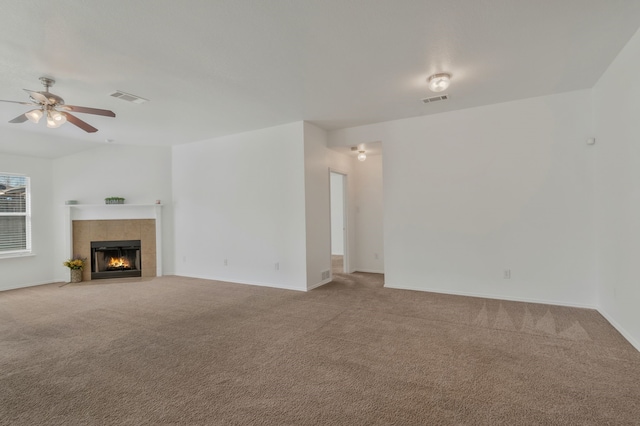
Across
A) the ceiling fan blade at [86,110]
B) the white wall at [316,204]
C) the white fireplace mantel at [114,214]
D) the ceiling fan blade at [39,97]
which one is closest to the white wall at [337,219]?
the white wall at [316,204]

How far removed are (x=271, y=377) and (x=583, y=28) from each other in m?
3.81

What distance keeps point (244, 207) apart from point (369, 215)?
8.60ft

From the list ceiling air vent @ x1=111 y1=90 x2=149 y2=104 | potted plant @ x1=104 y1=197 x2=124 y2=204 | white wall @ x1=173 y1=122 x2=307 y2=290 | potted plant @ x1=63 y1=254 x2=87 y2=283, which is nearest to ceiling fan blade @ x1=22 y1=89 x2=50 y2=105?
ceiling air vent @ x1=111 y1=90 x2=149 y2=104

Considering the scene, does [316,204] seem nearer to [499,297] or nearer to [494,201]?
[494,201]

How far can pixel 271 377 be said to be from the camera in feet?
8.07

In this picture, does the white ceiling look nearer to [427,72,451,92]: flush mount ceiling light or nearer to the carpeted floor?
[427,72,451,92]: flush mount ceiling light

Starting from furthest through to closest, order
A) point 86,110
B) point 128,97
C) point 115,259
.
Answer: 1. point 115,259
2. point 128,97
3. point 86,110

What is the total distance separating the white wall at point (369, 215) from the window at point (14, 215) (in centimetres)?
651

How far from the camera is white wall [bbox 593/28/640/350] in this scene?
2846 mm

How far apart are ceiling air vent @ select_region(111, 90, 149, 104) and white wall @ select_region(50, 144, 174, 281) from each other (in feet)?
9.69

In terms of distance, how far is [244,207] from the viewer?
231 inches

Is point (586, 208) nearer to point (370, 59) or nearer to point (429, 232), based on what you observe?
point (429, 232)

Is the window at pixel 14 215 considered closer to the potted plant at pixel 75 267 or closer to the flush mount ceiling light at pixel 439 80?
the potted plant at pixel 75 267

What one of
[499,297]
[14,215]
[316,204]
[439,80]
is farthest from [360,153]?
[14,215]
